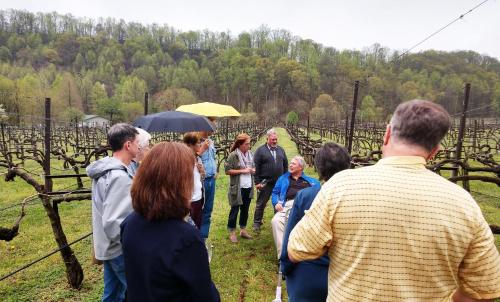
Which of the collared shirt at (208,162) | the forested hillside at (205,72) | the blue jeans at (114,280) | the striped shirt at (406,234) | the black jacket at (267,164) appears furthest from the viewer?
the forested hillside at (205,72)

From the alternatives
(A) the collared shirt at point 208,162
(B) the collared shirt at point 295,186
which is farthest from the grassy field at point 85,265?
(A) the collared shirt at point 208,162

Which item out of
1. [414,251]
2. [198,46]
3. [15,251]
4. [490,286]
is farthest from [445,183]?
[198,46]

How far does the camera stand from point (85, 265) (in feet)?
14.7

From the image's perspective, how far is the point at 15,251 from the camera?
5.27 m

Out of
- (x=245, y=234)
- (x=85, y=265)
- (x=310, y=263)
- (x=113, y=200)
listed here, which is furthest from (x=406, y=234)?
(x=85, y=265)

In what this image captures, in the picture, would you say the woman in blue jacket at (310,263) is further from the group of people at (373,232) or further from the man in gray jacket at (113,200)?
the man in gray jacket at (113,200)

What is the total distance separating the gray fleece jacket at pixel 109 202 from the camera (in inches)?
83.9

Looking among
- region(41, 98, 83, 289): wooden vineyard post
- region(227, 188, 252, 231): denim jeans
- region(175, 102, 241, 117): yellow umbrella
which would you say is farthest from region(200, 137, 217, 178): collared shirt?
region(41, 98, 83, 289): wooden vineyard post

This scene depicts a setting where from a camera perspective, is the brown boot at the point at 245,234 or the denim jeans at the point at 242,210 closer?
the denim jeans at the point at 242,210

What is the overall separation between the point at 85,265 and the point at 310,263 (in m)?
3.92

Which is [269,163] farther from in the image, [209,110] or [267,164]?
[209,110]

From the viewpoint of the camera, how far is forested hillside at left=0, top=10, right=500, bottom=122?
62.3 meters

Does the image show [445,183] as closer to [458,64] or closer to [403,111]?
[403,111]

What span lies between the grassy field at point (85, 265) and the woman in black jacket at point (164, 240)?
244 cm
